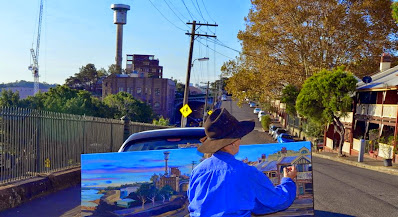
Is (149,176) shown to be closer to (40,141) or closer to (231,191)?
(231,191)

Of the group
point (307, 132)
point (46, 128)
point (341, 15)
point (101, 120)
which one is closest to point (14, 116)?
point (46, 128)

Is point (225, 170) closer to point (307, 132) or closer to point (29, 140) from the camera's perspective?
point (29, 140)

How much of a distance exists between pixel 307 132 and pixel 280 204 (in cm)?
4074

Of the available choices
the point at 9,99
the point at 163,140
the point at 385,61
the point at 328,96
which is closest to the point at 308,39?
the point at 385,61

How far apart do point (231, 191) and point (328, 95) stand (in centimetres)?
2984

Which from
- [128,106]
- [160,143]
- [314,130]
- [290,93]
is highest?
[290,93]

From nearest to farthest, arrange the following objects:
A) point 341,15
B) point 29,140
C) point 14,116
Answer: point 14,116 → point 29,140 → point 341,15

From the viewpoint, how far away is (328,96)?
31531mm

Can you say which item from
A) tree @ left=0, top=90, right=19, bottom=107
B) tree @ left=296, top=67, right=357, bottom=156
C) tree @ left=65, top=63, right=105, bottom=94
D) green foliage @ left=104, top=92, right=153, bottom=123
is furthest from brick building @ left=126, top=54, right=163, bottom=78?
tree @ left=296, top=67, right=357, bottom=156

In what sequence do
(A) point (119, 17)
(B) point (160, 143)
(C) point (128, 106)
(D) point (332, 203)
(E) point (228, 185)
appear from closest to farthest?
(E) point (228, 185)
(B) point (160, 143)
(D) point (332, 203)
(C) point (128, 106)
(A) point (119, 17)

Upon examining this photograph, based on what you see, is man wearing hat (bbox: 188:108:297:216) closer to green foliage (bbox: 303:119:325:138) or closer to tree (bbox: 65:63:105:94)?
green foliage (bbox: 303:119:325:138)

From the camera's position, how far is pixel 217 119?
127 inches

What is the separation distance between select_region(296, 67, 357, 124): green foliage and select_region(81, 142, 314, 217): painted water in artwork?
88.5ft

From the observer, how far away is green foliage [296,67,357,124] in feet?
100
